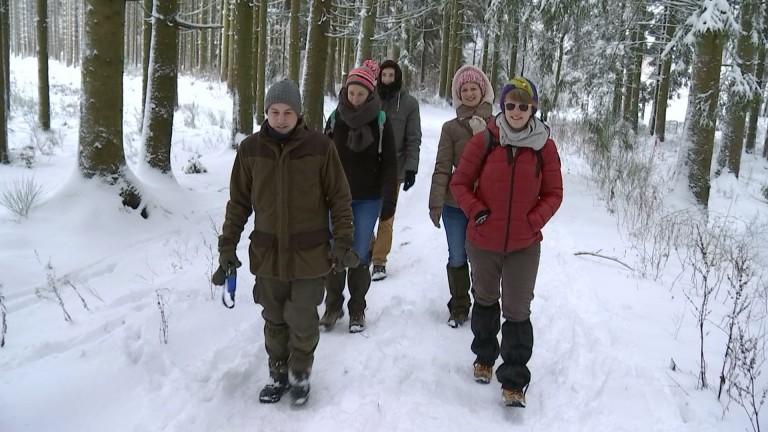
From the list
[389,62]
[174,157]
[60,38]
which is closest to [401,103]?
[389,62]

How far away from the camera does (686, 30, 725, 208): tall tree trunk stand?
798 cm

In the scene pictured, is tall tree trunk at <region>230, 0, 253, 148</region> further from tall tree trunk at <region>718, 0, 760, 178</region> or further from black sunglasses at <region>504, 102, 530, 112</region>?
tall tree trunk at <region>718, 0, 760, 178</region>

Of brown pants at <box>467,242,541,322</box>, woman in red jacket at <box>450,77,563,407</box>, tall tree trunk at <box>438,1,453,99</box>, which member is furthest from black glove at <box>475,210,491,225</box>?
tall tree trunk at <box>438,1,453,99</box>

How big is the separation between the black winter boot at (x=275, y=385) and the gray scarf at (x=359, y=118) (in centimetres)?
171

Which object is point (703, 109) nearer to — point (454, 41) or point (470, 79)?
point (470, 79)

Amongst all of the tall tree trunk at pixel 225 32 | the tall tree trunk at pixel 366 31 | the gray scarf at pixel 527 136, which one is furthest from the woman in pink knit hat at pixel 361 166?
the tall tree trunk at pixel 225 32

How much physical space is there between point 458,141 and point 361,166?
0.80 meters

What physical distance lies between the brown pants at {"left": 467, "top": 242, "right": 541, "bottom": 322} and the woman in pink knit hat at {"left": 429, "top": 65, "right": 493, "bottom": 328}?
2.24 feet

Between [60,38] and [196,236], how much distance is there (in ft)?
241

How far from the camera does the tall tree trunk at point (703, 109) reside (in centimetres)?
798

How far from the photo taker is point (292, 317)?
9.92ft

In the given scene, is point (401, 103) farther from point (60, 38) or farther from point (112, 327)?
point (60, 38)

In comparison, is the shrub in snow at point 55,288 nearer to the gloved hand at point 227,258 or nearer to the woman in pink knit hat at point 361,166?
the gloved hand at point 227,258

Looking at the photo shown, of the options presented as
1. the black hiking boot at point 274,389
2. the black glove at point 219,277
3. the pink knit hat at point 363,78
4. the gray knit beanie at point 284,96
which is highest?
the pink knit hat at point 363,78
